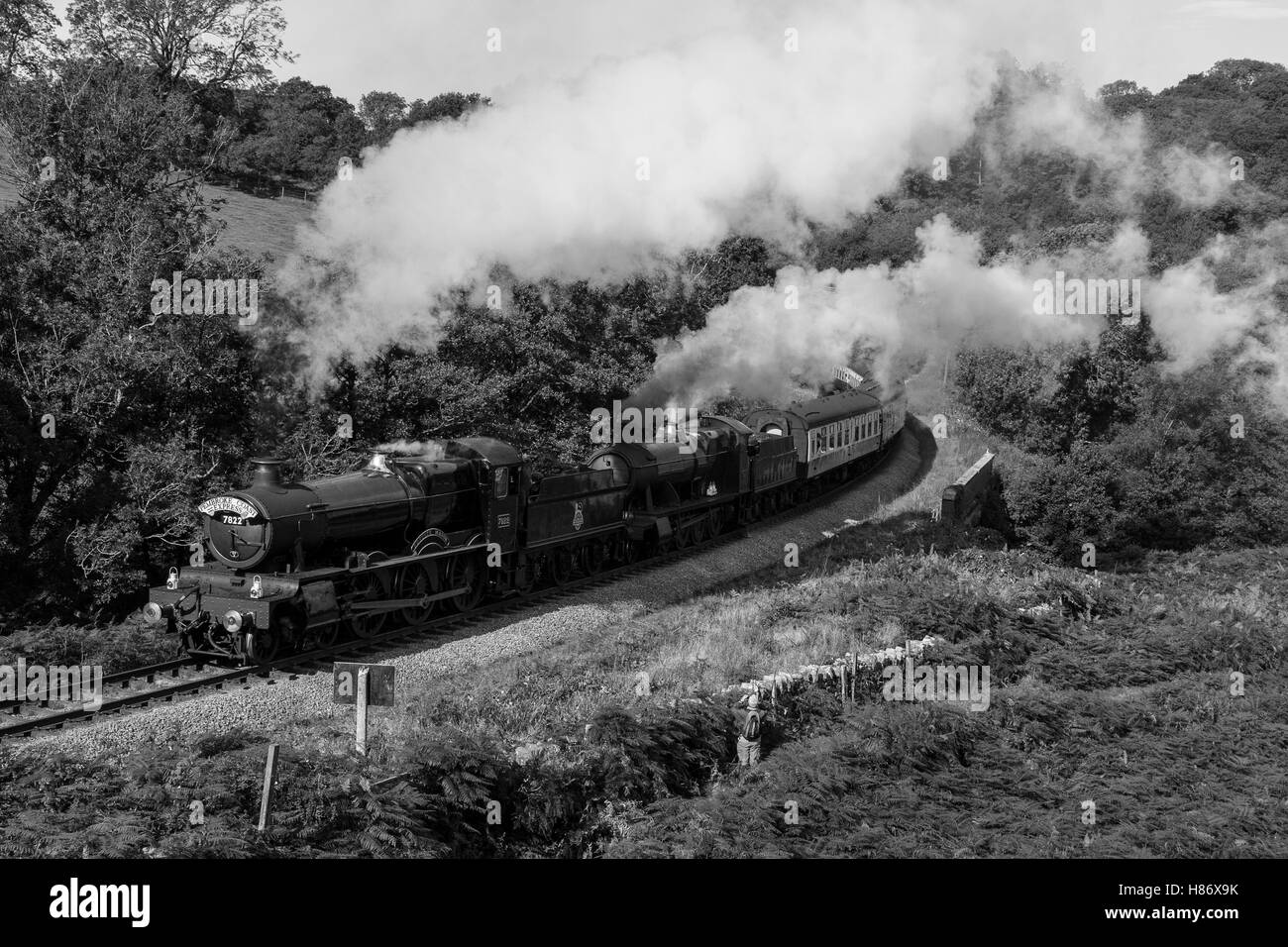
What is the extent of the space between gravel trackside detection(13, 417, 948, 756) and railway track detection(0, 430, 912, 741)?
0.24 metres

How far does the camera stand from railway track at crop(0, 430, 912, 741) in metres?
14.1

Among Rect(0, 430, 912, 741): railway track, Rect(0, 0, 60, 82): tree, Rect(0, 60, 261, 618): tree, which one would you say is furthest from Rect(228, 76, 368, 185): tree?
Rect(0, 430, 912, 741): railway track

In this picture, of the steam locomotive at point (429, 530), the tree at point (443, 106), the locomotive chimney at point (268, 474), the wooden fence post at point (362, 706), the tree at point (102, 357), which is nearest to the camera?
the wooden fence post at point (362, 706)

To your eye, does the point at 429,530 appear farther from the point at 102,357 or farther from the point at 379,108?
the point at 379,108

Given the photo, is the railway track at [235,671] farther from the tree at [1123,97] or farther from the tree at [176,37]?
the tree at [1123,97]

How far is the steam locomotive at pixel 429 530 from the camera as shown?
665 inches

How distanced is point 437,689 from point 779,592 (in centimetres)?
958

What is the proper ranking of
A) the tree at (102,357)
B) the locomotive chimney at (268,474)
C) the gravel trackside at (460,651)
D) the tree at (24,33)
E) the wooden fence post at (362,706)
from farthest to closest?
the tree at (24,33)
the tree at (102,357)
the locomotive chimney at (268,474)
the gravel trackside at (460,651)
the wooden fence post at (362,706)

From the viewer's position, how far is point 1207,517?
40.9 metres

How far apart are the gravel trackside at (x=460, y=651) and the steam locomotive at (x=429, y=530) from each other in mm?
927

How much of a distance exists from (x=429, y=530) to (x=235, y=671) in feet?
14.7

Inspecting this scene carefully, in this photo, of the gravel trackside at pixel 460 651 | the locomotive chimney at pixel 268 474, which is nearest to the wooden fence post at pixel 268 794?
the gravel trackside at pixel 460 651
